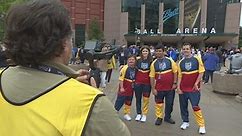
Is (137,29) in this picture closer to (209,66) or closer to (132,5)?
(132,5)

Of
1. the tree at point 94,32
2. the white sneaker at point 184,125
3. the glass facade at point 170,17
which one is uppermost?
the glass facade at point 170,17

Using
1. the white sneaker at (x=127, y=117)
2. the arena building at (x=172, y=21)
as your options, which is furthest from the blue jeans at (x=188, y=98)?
the arena building at (x=172, y=21)

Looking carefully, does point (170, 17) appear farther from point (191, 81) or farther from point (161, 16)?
point (191, 81)

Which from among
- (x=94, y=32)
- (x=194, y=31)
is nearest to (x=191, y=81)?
(x=94, y=32)

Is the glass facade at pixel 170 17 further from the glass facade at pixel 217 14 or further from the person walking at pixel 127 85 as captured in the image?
the person walking at pixel 127 85

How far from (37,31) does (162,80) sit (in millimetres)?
6853

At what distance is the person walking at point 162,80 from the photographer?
27.1 feet

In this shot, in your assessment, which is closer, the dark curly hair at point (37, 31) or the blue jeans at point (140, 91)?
the dark curly hair at point (37, 31)

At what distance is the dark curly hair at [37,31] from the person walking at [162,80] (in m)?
6.75

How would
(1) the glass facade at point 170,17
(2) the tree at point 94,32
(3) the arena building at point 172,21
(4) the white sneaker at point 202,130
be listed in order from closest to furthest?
(4) the white sneaker at point 202,130
(2) the tree at point 94,32
(3) the arena building at point 172,21
(1) the glass facade at point 170,17

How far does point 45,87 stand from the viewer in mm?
1482

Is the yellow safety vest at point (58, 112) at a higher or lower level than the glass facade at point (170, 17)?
lower

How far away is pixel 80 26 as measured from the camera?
69062mm

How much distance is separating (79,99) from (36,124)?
0.60 feet
